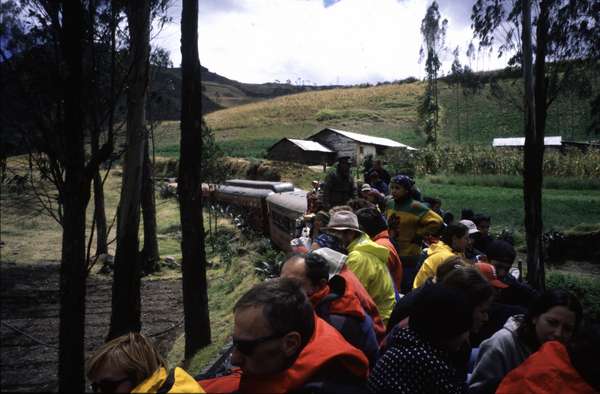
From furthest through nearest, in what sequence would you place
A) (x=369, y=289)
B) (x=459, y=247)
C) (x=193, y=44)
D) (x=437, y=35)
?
(x=437, y=35) < (x=193, y=44) < (x=459, y=247) < (x=369, y=289)

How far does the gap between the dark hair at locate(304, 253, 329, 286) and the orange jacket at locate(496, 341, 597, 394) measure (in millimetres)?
1126

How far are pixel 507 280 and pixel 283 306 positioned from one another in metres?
2.94

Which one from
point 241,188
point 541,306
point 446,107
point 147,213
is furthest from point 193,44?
point 446,107

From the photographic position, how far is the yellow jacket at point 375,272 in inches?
150

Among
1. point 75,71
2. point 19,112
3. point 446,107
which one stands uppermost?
point 446,107

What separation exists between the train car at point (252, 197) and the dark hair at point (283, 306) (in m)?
14.2

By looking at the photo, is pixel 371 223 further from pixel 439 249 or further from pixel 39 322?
pixel 39 322

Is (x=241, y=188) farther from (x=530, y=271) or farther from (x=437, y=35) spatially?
(x=437, y=35)

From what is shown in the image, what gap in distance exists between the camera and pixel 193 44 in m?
6.10

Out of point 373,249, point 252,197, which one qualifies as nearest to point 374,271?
point 373,249

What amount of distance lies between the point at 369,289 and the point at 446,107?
81195mm

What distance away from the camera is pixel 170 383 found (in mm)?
1857

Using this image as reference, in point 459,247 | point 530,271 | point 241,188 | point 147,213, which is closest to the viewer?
point 459,247

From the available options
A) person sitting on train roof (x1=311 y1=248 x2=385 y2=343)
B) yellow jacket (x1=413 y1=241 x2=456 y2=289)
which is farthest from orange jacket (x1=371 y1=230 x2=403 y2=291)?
person sitting on train roof (x1=311 y1=248 x2=385 y2=343)
